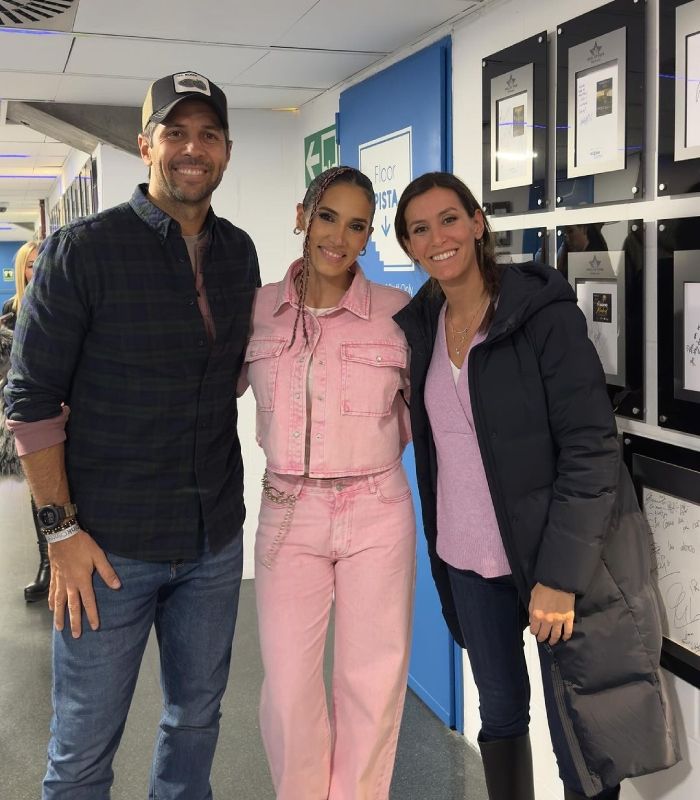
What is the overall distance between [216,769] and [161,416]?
57.1 inches

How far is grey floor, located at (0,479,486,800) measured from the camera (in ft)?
8.77

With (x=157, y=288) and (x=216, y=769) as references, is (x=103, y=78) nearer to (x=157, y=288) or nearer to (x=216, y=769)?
(x=157, y=288)

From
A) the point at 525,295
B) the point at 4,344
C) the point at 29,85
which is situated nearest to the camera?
the point at 525,295

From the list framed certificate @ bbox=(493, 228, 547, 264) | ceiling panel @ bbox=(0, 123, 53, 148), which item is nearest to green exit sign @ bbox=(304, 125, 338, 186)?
framed certificate @ bbox=(493, 228, 547, 264)

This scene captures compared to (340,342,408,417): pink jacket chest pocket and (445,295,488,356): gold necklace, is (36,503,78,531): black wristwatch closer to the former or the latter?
(340,342,408,417): pink jacket chest pocket

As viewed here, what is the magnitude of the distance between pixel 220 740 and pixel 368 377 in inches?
62.5

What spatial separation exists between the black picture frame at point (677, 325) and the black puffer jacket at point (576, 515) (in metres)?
0.17

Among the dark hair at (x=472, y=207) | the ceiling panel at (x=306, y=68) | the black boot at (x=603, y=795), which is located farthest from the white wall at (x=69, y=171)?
the black boot at (x=603, y=795)

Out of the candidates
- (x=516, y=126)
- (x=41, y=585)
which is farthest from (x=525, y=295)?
(x=41, y=585)

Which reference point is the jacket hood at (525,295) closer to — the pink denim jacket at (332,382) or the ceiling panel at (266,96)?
the pink denim jacket at (332,382)

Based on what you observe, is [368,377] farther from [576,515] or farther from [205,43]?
[205,43]

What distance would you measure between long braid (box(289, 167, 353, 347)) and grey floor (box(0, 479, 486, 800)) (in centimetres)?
148

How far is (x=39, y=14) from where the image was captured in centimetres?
257

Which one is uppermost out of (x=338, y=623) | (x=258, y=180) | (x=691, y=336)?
(x=258, y=180)
